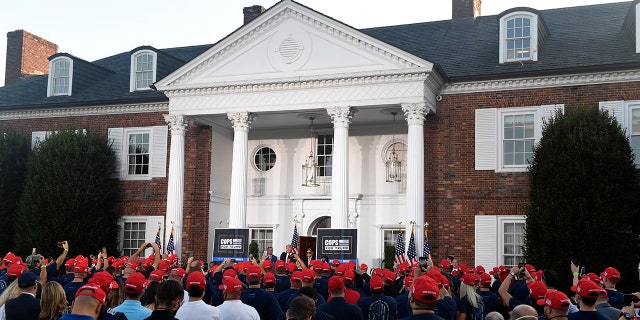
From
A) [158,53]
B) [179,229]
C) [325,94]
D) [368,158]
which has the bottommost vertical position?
[179,229]

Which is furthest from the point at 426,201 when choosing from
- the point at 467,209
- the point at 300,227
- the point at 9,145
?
the point at 9,145

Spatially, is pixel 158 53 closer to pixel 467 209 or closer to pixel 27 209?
pixel 27 209

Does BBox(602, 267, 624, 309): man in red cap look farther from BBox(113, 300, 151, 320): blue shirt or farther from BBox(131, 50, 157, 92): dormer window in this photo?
BBox(131, 50, 157, 92): dormer window

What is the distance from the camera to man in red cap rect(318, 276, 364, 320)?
304 inches

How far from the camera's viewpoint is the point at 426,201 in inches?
930

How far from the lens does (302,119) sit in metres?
26.4

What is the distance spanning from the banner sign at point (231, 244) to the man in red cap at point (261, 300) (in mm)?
13229

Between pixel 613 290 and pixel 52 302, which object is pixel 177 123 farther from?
pixel 52 302

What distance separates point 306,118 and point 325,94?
9.09 feet

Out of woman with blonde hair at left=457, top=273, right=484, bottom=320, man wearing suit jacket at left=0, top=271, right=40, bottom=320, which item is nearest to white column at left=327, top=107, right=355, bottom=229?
woman with blonde hair at left=457, top=273, right=484, bottom=320

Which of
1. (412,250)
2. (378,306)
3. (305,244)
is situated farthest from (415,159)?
(378,306)

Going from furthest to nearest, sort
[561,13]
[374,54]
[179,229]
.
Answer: [561,13]
[179,229]
[374,54]

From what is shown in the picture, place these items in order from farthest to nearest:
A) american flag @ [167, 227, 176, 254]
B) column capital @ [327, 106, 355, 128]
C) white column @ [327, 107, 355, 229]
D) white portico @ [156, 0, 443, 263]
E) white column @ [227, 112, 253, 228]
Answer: american flag @ [167, 227, 176, 254] → white column @ [227, 112, 253, 228] → column capital @ [327, 106, 355, 128] → white portico @ [156, 0, 443, 263] → white column @ [327, 107, 355, 229]

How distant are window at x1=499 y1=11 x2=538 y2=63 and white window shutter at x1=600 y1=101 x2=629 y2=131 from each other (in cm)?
297
